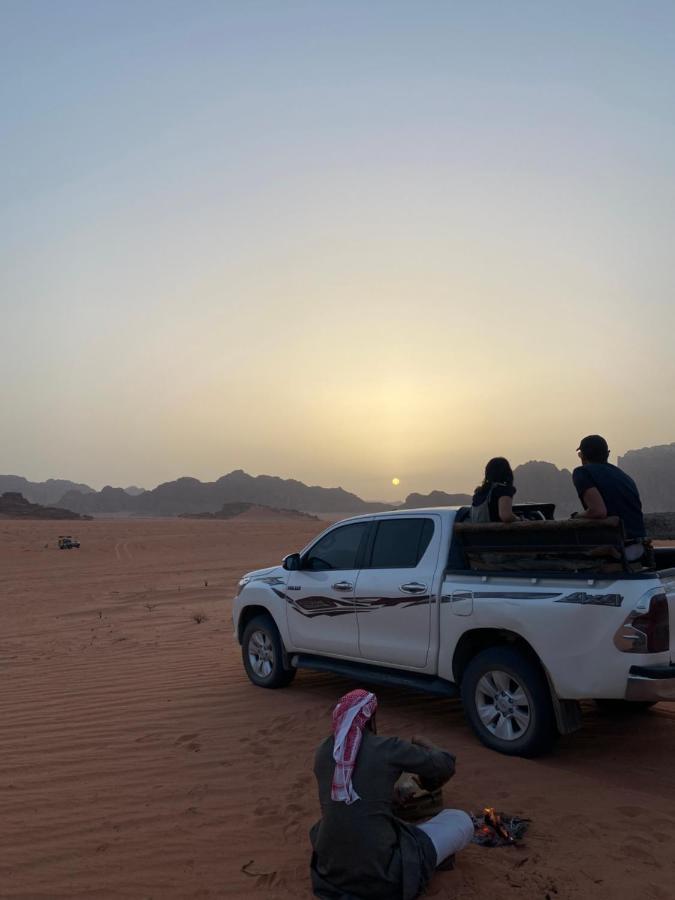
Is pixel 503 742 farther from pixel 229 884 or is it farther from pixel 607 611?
pixel 229 884

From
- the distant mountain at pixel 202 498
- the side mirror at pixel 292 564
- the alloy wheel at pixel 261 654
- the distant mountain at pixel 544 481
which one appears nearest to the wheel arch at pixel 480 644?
the side mirror at pixel 292 564

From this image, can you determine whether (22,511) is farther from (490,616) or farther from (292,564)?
(490,616)

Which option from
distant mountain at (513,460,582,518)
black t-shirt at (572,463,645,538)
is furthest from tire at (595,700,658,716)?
distant mountain at (513,460,582,518)

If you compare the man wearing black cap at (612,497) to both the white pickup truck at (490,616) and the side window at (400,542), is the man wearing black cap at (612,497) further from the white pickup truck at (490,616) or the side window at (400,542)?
the side window at (400,542)

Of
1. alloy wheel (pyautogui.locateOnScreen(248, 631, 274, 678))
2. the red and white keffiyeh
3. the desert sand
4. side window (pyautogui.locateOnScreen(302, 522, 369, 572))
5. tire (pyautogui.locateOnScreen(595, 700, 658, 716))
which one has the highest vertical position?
side window (pyautogui.locateOnScreen(302, 522, 369, 572))

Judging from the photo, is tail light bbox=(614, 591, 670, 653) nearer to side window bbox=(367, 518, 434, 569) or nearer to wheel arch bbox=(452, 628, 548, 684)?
wheel arch bbox=(452, 628, 548, 684)

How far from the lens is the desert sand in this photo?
4520 millimetres

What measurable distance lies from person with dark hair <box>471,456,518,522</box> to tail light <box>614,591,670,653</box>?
4.83ft

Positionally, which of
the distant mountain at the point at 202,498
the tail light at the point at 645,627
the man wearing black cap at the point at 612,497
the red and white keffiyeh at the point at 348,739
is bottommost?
the red and white keffiyeh at the point at 348,739

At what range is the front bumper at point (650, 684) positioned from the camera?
536 cm

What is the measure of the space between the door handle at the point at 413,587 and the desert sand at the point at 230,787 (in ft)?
3.83

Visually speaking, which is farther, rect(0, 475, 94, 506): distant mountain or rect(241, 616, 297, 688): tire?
rect(0, 475, 94, 506): distant mountain

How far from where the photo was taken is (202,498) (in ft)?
414

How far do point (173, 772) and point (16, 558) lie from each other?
24002 mm
